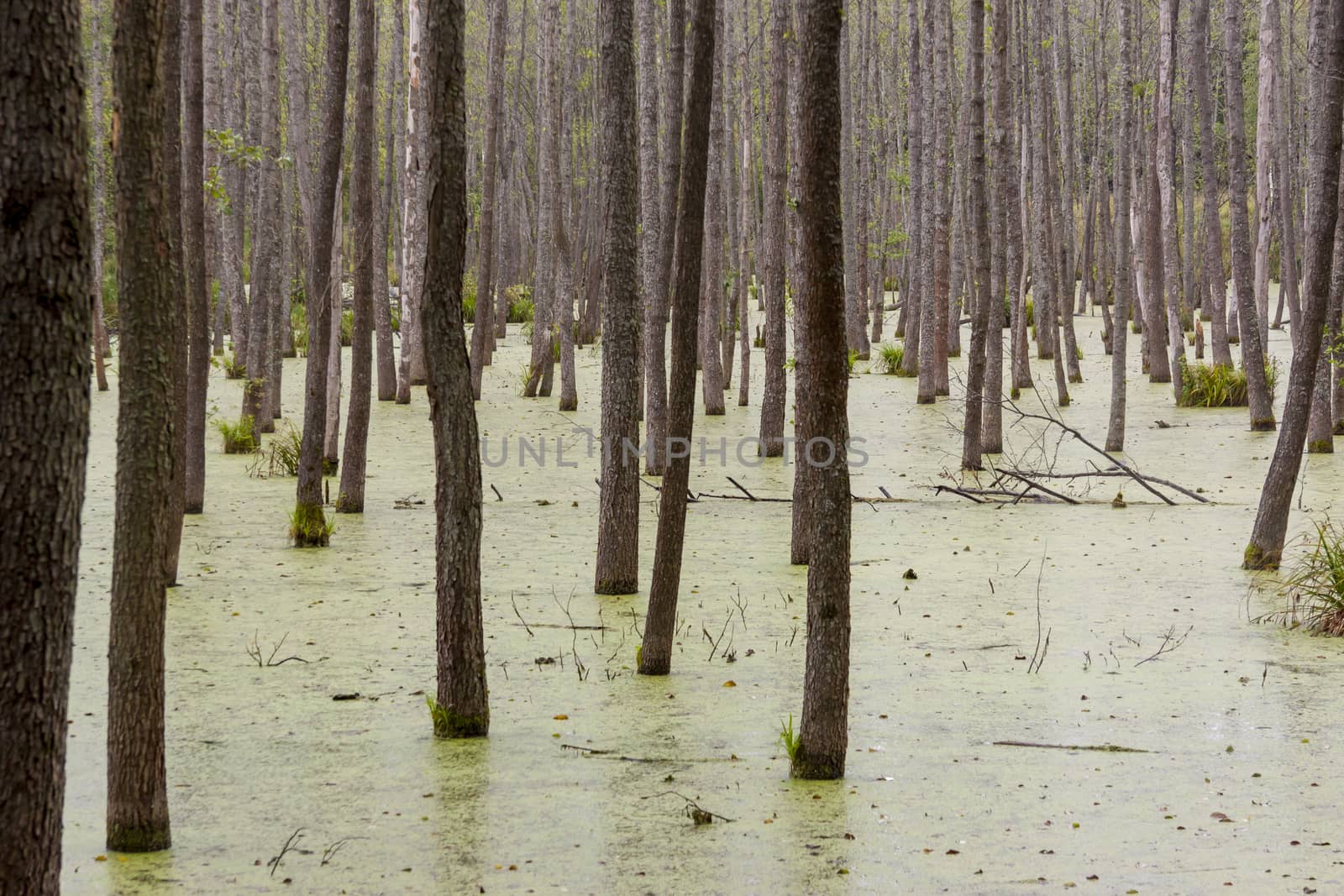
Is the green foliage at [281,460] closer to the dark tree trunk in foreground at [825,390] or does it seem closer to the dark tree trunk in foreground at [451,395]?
the dark tree trunk in foreground at [451,395]

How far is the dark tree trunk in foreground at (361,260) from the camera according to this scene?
833cm

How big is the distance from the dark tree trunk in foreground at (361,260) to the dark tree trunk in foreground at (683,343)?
12.1 feet

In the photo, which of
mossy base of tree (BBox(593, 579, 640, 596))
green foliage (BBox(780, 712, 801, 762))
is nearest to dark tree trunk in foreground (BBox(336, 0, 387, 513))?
mossy base of tree (BBox(593, 579, 640, 596))

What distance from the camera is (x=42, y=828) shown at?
6.75 feet

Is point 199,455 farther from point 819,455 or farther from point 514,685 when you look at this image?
point 819,455

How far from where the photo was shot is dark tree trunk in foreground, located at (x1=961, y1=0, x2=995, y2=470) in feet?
34.6

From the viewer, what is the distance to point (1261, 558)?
6.99 metres

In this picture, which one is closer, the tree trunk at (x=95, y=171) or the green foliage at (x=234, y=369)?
the tree trunk at (x=95, y=171)

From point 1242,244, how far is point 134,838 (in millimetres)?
10644

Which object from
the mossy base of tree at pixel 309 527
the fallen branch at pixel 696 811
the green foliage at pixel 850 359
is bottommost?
the fallen branch at pixel 696 811

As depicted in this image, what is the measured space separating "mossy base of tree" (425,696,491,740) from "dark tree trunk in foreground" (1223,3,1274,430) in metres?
8.87

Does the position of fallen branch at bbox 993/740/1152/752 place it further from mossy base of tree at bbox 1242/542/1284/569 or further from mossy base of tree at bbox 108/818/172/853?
mossy base of tree at bbox 1242/542/1284/569

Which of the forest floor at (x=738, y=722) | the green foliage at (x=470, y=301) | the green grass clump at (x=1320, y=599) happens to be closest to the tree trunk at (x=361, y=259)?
the forest floor at (x=738, y=722)

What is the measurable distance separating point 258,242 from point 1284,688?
418 inches
